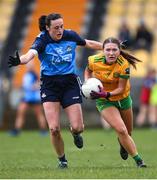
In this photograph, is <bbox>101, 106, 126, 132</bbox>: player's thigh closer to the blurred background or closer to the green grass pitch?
the green grass pitch

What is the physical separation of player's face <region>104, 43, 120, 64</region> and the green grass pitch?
155 cm

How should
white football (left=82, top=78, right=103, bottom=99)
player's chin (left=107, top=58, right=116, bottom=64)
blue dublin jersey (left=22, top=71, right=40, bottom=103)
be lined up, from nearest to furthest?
white football (left=82, top=78, right=103, bottom=99)
player's chin (left=107, top=58, right=116, bottom=64)
blue dublin jersey (left=22, top=71, right=40, bottom=103)

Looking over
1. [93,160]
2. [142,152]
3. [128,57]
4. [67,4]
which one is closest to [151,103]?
[67,4]

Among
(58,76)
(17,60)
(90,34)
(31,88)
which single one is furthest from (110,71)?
(90,34)

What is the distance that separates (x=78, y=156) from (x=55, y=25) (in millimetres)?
3775

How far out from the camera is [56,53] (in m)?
11.9

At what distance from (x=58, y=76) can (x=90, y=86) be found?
2.17 feet

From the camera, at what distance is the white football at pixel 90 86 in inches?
453

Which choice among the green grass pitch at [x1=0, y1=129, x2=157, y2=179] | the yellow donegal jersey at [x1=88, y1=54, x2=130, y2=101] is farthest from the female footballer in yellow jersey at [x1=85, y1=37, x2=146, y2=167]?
the green grass pitch at [x1=0, y1=129, x2=157, y2=179]

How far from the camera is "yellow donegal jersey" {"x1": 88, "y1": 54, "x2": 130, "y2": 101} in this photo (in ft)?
38.3

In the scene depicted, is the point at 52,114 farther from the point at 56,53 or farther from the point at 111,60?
the point at 111,60

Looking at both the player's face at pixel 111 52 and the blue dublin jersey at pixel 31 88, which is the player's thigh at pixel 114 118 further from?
the blue dublin jersey at pixel 31 88

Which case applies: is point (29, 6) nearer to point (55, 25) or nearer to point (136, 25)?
point (136, 25)

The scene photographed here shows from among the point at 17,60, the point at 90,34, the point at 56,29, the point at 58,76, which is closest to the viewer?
the point at 17,60
